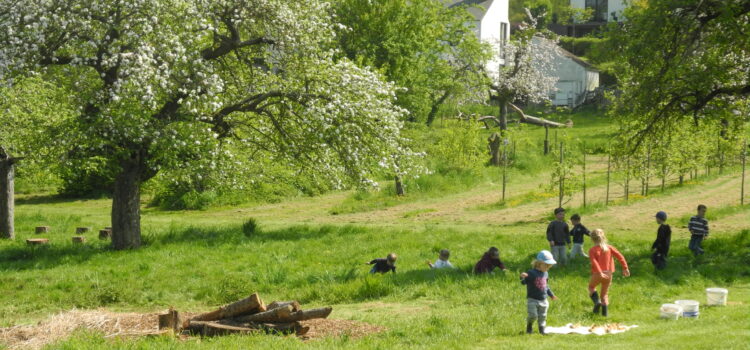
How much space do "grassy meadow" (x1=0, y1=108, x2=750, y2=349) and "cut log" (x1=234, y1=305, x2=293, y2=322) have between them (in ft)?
2.54

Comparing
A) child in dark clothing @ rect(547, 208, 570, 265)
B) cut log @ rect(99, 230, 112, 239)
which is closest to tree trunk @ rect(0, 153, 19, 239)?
cut log @ rect(99, 230, 112, 239)

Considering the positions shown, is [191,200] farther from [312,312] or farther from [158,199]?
[312,312]

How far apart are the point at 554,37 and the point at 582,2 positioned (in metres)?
28.6

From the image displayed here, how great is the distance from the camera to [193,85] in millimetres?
21141

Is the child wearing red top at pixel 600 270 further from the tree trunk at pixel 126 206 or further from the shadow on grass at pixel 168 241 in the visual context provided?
the tree trunk at pixel 126 206

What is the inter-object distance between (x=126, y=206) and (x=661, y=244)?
15.7 metres

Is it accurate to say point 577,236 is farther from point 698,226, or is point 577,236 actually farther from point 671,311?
point 671,311

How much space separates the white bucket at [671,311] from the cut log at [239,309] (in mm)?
7264

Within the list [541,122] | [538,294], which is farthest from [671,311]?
[541,122]

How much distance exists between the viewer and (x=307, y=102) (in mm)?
22359

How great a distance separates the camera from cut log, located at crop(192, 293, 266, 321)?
13.5 metres

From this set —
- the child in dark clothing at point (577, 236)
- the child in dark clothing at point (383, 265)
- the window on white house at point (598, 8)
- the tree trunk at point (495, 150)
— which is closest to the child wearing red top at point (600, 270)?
the child in dark clothing at point (577, 236)

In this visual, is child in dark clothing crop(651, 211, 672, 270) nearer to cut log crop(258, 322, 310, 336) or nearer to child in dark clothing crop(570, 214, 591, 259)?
child in dark clothing crop(570, 214, 591, 259)

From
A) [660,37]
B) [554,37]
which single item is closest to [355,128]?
[660,37]
